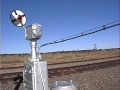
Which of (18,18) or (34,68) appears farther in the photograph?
(18,18)

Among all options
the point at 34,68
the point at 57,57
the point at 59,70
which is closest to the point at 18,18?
the point at 34,68

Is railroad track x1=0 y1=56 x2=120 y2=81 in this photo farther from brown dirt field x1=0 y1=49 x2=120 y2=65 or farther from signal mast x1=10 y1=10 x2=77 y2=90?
brown dirt field x1=0 y1=49 x2=120 y2=65

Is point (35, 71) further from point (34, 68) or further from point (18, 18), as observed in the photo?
point (18, 18)

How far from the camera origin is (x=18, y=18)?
4.60 metres

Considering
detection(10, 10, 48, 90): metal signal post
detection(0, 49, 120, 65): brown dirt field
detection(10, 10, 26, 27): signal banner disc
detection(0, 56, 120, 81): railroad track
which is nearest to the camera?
detection(10, 10, 48, 90): metal signal post

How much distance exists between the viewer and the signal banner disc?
4562 mm

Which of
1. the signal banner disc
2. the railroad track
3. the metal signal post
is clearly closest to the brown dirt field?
the railroad track

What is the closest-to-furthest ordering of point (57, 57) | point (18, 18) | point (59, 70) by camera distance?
1. point (18, 18)
2. point (59, 70)
3. point (57, 57)

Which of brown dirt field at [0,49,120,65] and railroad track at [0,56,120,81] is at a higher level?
brown dirt field at [0,49,120,65]

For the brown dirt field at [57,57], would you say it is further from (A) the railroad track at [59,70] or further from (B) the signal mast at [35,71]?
(B) the signal mast at [35,71]

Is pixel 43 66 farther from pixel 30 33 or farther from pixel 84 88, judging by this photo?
pixel 84 88

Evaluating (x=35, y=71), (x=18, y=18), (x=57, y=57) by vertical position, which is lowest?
(x=35, y=71)

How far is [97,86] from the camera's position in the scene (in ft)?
31.2

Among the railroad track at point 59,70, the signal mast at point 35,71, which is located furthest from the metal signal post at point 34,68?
the railroad track at point 59,70
